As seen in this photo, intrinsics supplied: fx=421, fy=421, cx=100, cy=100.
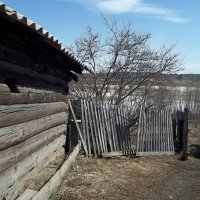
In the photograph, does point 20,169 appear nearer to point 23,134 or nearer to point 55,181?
point 23,134

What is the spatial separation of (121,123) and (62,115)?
258 centimetres

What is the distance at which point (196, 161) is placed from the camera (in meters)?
11.8

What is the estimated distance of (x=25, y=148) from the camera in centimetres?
635

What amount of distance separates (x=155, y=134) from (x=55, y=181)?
5.79 m

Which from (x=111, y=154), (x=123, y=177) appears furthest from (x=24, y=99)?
(x=111, y=154)

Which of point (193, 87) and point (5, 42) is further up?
point (5, 42)

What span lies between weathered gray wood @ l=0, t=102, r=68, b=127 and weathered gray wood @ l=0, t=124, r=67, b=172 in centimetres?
35

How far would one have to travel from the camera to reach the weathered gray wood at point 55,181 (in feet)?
19.7

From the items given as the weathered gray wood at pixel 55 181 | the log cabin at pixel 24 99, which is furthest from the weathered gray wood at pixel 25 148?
the weathered gray wood at pixel 55 181

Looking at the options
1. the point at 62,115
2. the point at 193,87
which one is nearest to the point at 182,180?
the point at 62,115

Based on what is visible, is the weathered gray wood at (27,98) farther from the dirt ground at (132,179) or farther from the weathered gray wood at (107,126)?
the weathered gray wood at (107,126)

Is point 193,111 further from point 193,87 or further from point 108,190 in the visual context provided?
point 108,190

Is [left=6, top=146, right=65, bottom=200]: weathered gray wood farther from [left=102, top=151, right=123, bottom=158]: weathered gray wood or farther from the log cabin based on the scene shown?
[left=102, top=151, right=123, bottom=158]: weathered gray wood

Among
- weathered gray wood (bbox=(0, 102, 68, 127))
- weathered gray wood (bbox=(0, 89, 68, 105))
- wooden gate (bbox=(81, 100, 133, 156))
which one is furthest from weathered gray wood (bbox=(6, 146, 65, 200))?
wooden gate (bbox=(81, 100, 133, 156))
